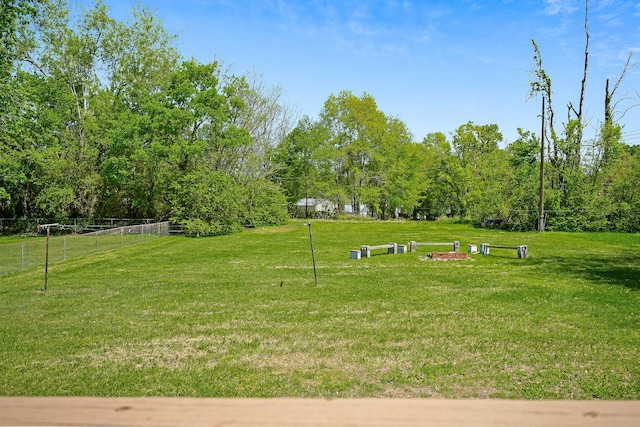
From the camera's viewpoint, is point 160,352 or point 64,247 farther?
point 64,247

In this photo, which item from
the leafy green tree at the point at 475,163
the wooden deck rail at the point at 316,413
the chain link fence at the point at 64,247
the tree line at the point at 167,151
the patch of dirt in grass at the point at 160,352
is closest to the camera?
the wooden deck rail at the point at 316,413

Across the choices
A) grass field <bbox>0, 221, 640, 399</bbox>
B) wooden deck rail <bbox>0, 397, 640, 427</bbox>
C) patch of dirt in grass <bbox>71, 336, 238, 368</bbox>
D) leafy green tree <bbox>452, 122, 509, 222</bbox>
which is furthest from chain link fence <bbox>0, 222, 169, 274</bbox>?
leafy green tree <bbox>452, 122, 509, 222</bbox>

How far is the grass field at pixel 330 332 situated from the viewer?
488 centimetres

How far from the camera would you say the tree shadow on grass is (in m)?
11.2

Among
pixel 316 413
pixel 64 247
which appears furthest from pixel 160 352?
pixel 64 247

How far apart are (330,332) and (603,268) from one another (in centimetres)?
1006

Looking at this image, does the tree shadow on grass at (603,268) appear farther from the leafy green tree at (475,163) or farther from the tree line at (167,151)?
the leafy green tree at (475,163)

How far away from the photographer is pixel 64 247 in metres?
17.7

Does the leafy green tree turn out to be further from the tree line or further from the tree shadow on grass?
the tree shadow on grass

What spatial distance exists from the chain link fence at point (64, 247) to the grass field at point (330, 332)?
6.90ft

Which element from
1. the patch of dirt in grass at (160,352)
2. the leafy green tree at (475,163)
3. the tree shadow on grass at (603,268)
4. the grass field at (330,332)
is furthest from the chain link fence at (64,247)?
the leafy green tree at (475,163)

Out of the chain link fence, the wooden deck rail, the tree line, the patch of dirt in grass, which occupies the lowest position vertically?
the patch of dirt in grass

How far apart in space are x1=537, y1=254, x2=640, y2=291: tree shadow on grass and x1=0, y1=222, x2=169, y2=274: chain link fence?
1619 centimetres

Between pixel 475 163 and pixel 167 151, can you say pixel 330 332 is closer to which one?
pixel 167 151
